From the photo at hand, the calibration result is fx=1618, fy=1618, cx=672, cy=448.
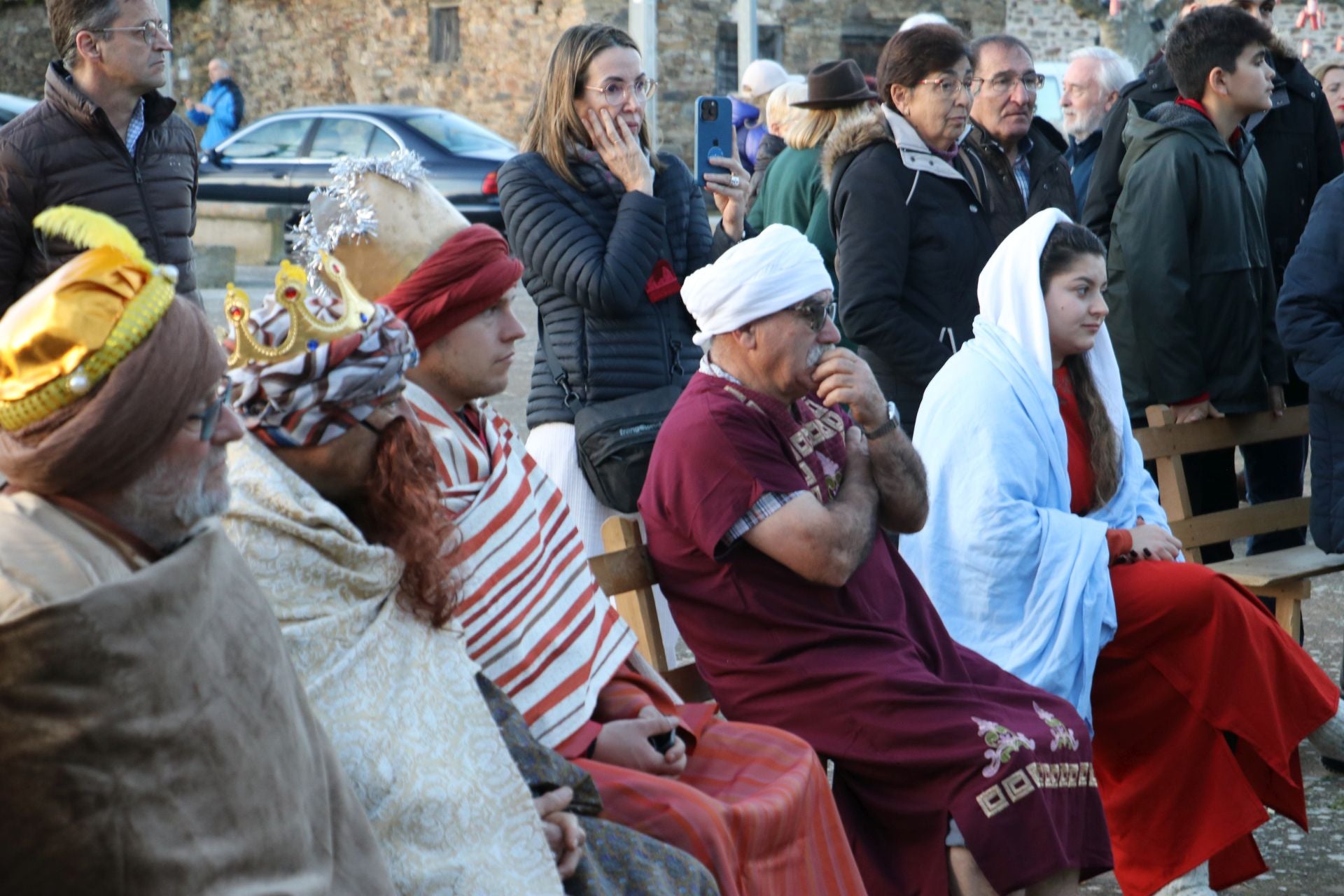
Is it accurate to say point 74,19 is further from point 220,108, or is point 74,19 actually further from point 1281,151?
point 220,108

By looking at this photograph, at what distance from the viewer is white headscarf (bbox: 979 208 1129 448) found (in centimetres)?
401

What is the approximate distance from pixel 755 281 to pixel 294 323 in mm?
1169

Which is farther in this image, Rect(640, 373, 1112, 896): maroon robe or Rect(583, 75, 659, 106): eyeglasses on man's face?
Rect(583, 75, 659, 106): eyeglasses on man's face

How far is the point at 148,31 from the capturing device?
4.37 m

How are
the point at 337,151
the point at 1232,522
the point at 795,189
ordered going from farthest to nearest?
the point at 337,151 → the point at 795,189 → the point at 1232,522

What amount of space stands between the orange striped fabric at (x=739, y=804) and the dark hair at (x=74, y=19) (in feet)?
8.30

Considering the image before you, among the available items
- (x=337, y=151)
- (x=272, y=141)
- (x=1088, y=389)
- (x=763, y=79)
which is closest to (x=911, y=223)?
(x=1088, y=389)

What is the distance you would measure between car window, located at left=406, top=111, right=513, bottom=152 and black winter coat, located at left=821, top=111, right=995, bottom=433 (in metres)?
Result: 11.4

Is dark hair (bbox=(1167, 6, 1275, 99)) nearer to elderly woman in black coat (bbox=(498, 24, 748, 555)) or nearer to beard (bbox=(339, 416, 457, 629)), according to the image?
elderly woman in black coat (bbox=(498, 24, 748, 555))

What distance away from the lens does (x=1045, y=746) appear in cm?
318

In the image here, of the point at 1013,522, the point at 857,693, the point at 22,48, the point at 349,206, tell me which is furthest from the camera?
the point at 22,48

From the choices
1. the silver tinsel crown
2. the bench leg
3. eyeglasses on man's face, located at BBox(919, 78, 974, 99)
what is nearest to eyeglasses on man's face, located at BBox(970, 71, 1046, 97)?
eyeglasses on man's face, located at BBox(919, 78, 974, 99)

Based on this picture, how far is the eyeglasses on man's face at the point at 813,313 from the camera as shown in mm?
3311

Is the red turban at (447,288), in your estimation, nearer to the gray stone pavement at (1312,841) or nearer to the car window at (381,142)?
the gray stone pavement at (1312,841)
